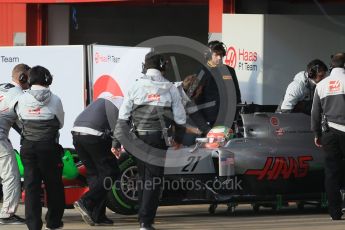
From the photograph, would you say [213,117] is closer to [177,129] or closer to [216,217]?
[216,217]

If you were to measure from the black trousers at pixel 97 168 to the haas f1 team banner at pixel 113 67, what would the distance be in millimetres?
2034

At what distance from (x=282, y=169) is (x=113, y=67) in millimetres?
2934

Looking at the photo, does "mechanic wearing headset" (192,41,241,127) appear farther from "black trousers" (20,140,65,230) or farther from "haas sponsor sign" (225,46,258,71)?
"black trousers" (20,140,65,230)

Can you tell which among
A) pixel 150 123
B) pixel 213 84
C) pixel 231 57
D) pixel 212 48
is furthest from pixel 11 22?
pixel 150 123

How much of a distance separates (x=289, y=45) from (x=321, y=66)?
3.60 meters

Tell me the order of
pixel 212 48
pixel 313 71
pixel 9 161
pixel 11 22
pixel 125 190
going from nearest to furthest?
pixel 9 161 → pixel 125 190 → pixel 313 71 → pixel 212 48 → pixel 11 22

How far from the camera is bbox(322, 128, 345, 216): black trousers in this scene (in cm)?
1021

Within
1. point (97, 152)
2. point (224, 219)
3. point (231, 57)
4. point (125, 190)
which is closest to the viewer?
point (97, 152)

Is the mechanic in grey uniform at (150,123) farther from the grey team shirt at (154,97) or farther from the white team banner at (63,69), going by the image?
the white team banner at (63,69)

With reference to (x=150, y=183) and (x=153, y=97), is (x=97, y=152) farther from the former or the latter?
(x=153, y=97)

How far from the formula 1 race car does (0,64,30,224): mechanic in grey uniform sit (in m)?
1.07

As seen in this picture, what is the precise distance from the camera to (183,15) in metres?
21.0

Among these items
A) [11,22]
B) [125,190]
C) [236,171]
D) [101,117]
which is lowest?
[125,190]

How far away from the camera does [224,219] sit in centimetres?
1038
